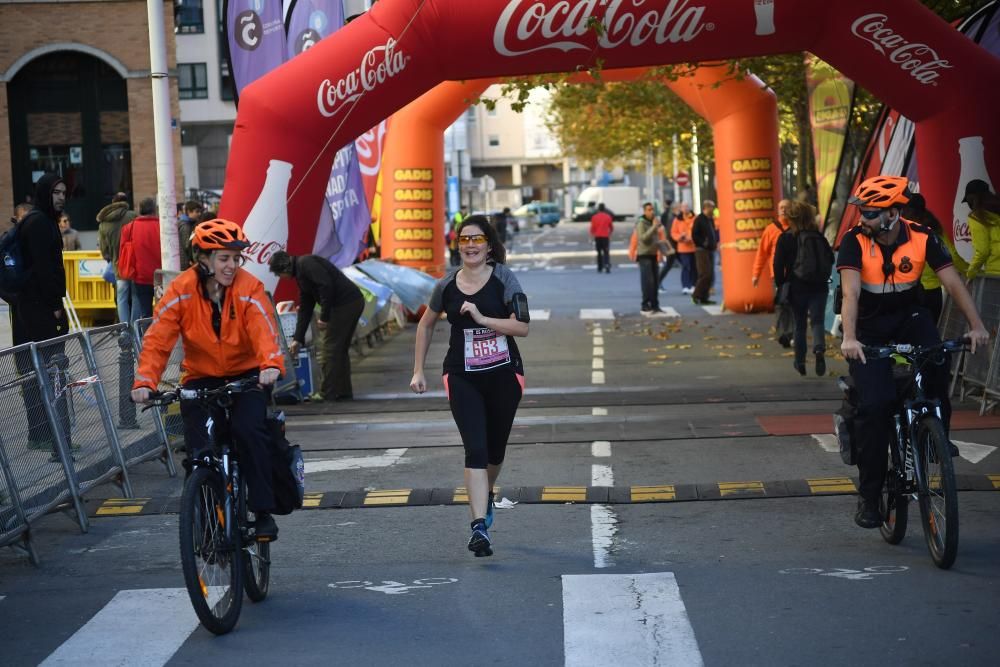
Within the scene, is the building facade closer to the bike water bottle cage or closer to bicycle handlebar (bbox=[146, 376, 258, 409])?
the bike water bottle cage

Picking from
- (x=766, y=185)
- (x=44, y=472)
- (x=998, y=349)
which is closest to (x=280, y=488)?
(x=44, y=472)

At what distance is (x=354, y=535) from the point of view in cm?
885

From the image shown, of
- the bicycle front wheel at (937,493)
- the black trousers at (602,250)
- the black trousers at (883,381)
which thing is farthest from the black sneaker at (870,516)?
the black trousers at (602,250)

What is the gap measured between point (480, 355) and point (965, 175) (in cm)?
864

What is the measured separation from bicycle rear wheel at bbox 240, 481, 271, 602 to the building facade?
1268 inches

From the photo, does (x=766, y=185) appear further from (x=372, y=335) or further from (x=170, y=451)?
(x=170, y=451)

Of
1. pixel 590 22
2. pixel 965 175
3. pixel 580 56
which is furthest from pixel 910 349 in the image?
pixel 580 56

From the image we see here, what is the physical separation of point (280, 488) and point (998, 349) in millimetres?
7371

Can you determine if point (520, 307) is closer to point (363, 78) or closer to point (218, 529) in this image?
point (218, 529)

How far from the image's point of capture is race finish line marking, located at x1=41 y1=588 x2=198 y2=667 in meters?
6.34

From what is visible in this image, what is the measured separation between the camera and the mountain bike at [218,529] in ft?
21.1

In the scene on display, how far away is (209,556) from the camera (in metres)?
6.63

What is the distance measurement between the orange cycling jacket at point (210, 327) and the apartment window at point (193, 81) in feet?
221

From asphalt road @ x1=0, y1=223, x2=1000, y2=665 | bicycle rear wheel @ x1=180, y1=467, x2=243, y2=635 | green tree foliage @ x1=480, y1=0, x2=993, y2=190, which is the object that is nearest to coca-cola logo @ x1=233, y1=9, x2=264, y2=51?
green tree foliage @ x1=480, y1=0, x2=993, y2=190
